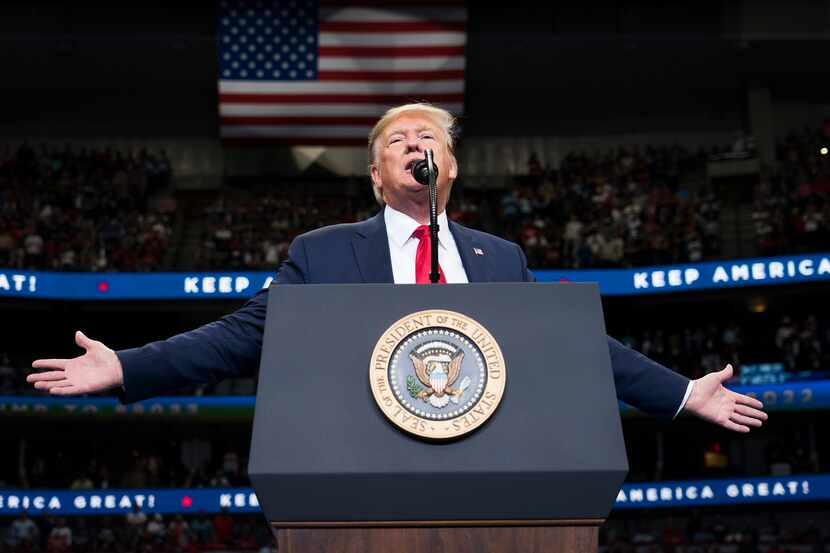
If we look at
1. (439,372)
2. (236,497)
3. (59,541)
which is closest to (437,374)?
(439,372)

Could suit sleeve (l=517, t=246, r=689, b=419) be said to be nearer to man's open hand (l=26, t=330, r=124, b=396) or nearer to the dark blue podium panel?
the dark blue podium panel

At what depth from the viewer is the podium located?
1973 millimetres

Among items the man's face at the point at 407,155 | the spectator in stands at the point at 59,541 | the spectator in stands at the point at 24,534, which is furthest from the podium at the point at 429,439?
the spectator in stands at the point at 24,534

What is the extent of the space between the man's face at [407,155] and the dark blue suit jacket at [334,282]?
0.29 ft

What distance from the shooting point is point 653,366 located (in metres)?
2.54

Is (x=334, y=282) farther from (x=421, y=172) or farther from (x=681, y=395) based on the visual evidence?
(x=681, y=395)

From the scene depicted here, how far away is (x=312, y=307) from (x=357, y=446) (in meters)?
0.29

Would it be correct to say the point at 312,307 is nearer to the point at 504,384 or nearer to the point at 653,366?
the point at 504,384

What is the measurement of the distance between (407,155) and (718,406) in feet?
3.17

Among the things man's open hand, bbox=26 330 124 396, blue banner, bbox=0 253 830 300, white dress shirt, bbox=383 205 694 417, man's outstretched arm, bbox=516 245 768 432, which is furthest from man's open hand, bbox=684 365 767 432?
blue banner, bbox=0 253 830 300

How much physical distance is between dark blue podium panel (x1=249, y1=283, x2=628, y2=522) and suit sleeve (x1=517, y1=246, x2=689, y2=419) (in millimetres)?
415

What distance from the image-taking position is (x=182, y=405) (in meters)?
20.1

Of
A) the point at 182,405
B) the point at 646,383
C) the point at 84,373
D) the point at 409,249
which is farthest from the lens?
the point at 182,405

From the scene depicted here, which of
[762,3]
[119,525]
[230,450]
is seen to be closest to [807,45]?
[762,3]
